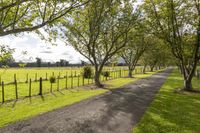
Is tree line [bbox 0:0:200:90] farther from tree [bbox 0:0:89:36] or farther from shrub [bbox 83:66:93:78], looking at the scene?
shrub [bbox 83:66:93:78]

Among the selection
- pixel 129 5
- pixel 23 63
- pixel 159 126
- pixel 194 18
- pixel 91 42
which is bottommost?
pixel 159 126

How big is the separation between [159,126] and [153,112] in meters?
2.73

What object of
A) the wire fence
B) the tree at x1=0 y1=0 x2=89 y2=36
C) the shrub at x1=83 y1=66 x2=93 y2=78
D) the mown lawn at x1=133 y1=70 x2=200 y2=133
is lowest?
the mown lawn at x1=133 y1=70 x2=200 y2=133

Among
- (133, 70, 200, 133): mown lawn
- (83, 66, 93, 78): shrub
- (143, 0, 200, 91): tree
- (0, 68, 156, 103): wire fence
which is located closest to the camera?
(133, 70, 200, 133): mown lawn

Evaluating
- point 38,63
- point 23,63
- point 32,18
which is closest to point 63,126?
point 23,63

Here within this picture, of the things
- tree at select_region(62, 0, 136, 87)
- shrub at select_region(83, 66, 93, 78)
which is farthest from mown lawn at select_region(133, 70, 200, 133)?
shrub at select_region(83, 66, 93, 78)

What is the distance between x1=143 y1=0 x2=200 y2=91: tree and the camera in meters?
21.8

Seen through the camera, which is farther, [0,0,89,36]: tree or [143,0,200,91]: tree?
[143,0,200,91]: tree

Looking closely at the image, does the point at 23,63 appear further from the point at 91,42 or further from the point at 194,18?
the point at 194,18

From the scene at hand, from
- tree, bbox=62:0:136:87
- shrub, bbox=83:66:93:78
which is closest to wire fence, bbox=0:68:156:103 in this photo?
tree, bbox=62:0:136:87

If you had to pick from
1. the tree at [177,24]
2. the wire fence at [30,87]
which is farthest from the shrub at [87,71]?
the tree at [177,24]

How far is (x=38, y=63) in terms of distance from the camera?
14462cm

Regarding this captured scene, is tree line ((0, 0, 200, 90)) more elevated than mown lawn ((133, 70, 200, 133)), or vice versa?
tree line ((0, 0, 200, 90))

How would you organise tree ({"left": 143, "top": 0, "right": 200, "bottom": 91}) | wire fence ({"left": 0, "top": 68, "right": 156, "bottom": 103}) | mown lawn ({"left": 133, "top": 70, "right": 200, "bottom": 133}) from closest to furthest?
1. mown lawn ({"left": 133, "top": 70, "right": 200, "bottom": 133})
2. wire fence ({"left": 0, "top": 68, "right": 156, "bottom": 103})
3. tree ({"left": 143, "top": 0, "right": 200, "bottom": 91})
